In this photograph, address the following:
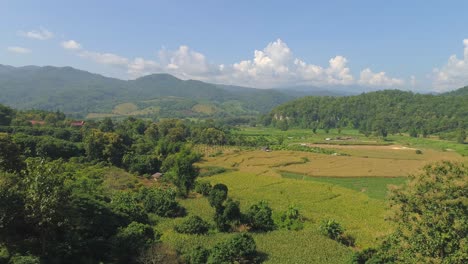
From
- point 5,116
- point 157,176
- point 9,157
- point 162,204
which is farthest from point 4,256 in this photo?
point 5,116

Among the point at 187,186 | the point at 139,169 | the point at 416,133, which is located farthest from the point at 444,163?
the point at 416,133

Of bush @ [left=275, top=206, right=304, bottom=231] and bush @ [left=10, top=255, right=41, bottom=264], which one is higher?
bush @ [left=10, top=255, right=41, bottom=264]

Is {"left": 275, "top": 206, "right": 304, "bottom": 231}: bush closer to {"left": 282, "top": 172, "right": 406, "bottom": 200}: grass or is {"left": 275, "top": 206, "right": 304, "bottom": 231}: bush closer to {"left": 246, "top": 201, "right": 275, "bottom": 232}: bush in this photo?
{"left": 246, "top": 201, "right": 275, "bottom": 232}: bush

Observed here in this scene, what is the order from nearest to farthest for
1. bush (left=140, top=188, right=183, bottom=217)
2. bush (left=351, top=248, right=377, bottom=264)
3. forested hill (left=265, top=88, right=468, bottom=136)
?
bush (left=351, top=248, right=377, bottom=264) → bush (left=140, top=188, right=183, bottom=217) → forested hill (left=265, top=88, right=468, bottom=136)

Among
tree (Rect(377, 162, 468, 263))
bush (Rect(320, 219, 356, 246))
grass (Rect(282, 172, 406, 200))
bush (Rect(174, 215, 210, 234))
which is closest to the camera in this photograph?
tree (Rect(377, 162, 468, 263))

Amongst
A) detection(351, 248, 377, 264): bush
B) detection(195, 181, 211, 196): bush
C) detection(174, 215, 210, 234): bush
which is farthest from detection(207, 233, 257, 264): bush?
detection(195, 181, 211, 196): bush

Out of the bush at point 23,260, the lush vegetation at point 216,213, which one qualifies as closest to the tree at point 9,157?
the lush vegetation at point 216,213

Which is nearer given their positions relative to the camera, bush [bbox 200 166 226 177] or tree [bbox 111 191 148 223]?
tree [bbox 111 191 148 223]
